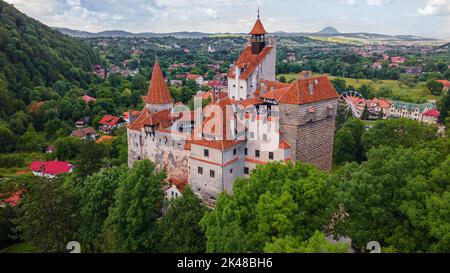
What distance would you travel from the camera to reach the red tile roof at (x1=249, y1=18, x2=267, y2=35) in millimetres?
45344

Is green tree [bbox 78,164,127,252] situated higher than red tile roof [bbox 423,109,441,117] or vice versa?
green tree [bbox 78,164,127,252]

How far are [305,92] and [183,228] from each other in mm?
17204

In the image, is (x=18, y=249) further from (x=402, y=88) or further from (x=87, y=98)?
(x=402, y=88)

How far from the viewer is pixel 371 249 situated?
2403 centimetres

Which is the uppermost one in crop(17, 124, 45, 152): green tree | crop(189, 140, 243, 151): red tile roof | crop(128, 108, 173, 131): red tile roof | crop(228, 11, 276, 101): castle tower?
crop(228, 11, 276, 101): castle tower

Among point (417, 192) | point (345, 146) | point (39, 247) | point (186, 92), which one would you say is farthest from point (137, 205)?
point (186, 92)

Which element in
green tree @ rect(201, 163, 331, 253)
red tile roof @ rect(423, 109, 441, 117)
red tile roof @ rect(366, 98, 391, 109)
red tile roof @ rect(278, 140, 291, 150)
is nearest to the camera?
green tree @ rect(201, 163, 331, 253)

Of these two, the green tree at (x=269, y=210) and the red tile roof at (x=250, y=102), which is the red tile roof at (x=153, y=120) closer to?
the red tile roof at (x=250, y=102)

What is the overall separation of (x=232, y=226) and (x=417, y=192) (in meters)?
11.2

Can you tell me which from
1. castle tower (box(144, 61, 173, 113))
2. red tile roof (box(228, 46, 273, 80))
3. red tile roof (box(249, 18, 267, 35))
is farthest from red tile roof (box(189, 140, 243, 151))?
red tile roof (box(249, 18, 267, 35))

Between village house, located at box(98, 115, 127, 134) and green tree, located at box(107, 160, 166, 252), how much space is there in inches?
2396

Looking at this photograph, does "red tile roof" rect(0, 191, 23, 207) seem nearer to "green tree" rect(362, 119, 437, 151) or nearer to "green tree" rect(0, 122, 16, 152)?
"green tree" rect(0, 122, 16, 152)
